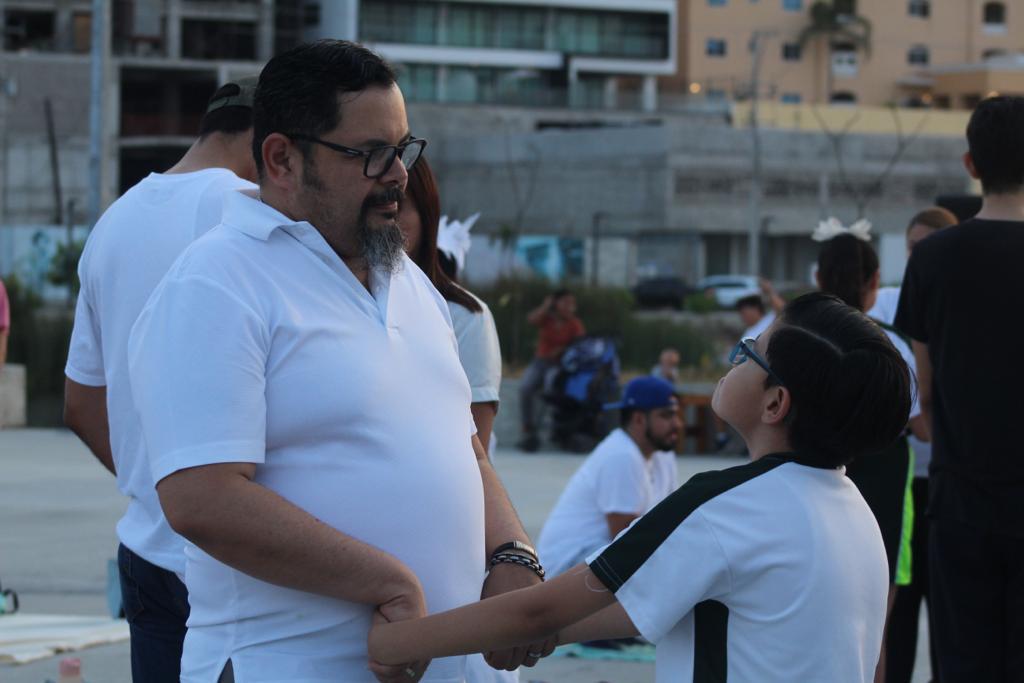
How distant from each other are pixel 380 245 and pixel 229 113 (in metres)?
1.25

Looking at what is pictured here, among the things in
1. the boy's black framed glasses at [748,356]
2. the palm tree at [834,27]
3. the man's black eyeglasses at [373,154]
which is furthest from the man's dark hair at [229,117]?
the palm tree at [834,27]

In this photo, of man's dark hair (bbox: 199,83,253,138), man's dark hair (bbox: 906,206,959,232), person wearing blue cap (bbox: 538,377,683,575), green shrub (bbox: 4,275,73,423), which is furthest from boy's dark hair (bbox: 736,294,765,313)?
man's dark hair (bbox: 199,83,253,138)

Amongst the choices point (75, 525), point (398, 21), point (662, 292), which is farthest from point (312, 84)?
point (398, 21)

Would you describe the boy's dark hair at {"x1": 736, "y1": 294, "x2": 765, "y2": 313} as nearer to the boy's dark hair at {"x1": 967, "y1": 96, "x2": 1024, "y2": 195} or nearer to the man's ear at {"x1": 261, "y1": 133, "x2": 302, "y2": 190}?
the boy's dark hair at {"x1": 967, "y1": 96, "x2": 1024, "y2": 195}

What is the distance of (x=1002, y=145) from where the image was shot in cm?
439

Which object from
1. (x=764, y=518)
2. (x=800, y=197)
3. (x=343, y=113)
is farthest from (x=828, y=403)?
(x=800, y=197)

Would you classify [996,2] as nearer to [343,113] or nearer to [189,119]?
[189,119]

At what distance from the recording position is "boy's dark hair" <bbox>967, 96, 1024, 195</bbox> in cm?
438

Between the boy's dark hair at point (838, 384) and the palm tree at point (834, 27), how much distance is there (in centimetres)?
8817

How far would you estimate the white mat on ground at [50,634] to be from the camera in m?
6.58

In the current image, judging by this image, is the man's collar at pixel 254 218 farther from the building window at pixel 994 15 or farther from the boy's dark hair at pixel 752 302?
the building window at pixel 994 15

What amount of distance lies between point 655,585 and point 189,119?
6361 centimetres

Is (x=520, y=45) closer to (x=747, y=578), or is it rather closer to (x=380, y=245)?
(x=380, y=245)

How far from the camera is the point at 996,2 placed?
93.4m
